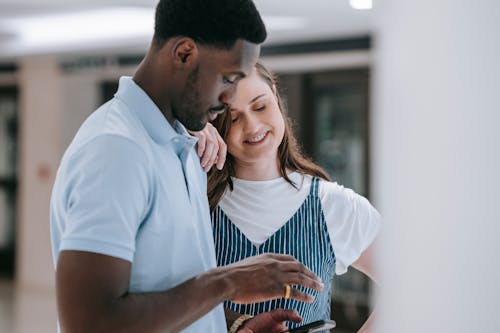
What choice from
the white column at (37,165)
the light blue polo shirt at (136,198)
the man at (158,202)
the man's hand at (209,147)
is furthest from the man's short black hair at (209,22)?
the white column at (37,165)

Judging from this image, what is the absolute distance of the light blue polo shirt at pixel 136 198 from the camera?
3.51ft

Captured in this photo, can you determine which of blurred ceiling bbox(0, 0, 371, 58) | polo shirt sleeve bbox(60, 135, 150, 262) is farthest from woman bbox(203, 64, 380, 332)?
blurred ceiling bbox(0, 0, 371, 58)

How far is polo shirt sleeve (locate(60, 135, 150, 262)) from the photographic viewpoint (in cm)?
106

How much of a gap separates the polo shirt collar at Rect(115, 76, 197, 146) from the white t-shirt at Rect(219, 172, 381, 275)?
1.68 ft

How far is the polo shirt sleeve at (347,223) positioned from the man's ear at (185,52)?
68cm

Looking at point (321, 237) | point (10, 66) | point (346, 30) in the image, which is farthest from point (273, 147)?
point (10, 66)

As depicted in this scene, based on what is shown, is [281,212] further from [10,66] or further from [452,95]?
[10,66]

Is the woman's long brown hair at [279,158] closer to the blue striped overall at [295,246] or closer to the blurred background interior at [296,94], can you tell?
the blue striped overall at [295,246]

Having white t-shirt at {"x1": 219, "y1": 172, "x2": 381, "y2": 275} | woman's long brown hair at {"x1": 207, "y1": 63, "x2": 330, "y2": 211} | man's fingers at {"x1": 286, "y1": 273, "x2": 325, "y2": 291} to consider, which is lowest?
man's fingers at {"x1": 286, "y1": 273, "x2": 325, "y2": 291}

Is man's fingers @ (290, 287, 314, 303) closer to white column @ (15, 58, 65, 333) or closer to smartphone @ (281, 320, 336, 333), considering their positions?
smartphone @ (281, 320, 336, 333)

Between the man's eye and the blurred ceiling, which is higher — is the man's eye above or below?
below

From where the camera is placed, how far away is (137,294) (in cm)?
110

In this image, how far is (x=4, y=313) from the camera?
23.4 ft

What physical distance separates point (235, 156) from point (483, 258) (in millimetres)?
880
